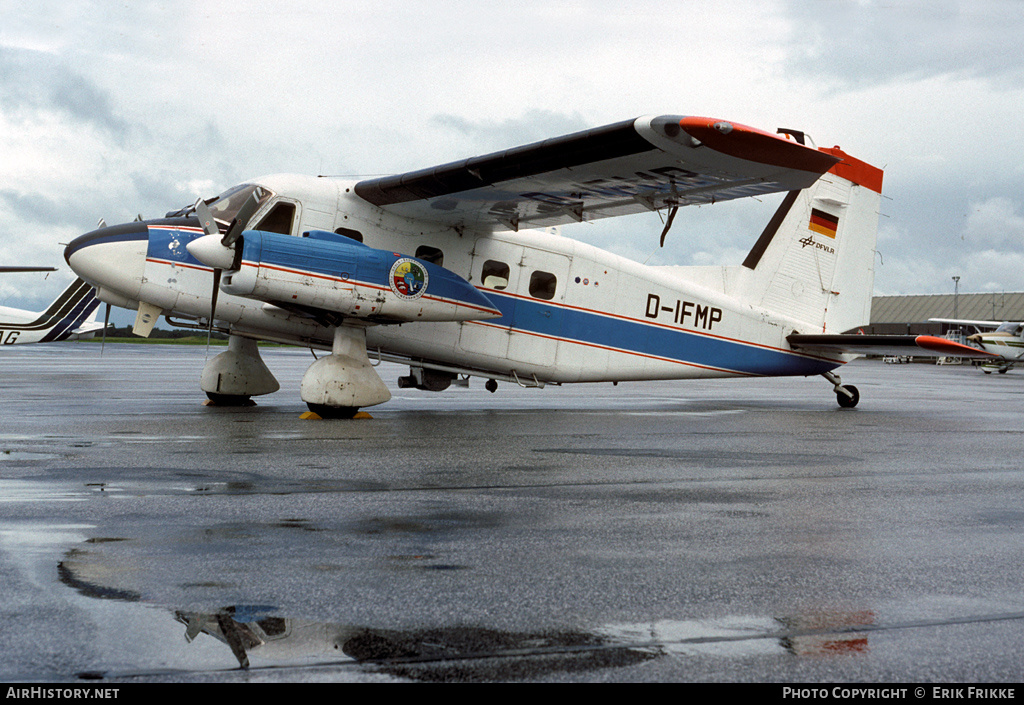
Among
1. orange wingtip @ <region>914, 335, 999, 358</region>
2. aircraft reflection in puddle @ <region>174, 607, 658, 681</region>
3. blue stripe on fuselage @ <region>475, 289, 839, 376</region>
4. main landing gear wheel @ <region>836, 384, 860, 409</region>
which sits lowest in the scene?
aircraft reflection in puddle @ <region>174, 607, 658, 681</region>

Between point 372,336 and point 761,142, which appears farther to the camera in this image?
point 372,336

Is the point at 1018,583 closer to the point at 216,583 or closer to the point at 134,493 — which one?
the point at 216,583

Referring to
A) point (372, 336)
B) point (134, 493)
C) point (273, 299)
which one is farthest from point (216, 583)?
point (372, 336)

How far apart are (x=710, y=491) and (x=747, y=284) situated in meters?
11.3

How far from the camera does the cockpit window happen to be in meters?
12.4

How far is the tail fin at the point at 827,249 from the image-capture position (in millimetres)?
17516

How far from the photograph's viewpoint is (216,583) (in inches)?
142

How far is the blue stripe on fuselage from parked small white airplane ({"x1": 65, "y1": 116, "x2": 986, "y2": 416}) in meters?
0.03

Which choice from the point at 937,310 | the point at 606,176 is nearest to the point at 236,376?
the point at 606,176

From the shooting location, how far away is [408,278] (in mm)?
12203

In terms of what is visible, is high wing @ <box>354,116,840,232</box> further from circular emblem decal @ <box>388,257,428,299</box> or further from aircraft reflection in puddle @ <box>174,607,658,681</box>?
aircraft reflection in puddle @ <box>174,607,658,681</box>

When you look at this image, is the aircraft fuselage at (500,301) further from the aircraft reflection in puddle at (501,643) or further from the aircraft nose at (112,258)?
the aircraft reflection in puddle at (501,643)

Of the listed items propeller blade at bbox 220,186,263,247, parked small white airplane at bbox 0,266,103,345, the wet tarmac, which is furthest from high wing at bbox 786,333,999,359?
parked small white airplane at bbox 0,266,103,345

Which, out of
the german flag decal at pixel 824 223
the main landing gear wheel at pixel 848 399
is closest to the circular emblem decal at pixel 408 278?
the german flag decal at pixel 824 223
